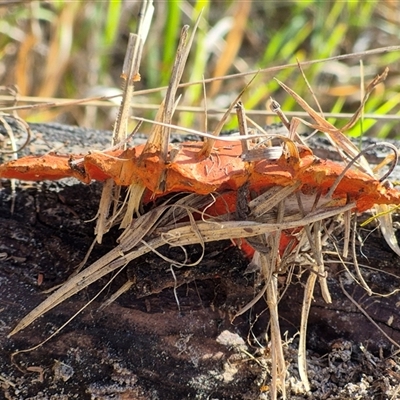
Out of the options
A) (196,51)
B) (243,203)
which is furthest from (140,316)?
(196,51)

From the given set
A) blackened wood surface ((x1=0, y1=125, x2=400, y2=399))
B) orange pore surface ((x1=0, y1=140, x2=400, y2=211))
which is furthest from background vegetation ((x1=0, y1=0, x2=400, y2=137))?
orange pore surface ((x1=0, y1=140, x2=400, y2=211))

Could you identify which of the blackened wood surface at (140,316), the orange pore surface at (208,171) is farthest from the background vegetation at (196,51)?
the orange pore surface at (208,171)

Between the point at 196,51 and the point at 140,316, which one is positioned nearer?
the point at 140,316

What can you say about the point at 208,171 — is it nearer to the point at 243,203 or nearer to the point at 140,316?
the point at 243,203

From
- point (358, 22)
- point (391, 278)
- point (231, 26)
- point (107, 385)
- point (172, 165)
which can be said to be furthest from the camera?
point (358, 22)

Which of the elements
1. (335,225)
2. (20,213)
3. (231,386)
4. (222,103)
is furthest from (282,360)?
(222,103)

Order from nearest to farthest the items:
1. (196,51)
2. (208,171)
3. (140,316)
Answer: (208,171)
(140,316)
(196,51)

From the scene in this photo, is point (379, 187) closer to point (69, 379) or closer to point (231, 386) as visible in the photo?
point (231, 386)
